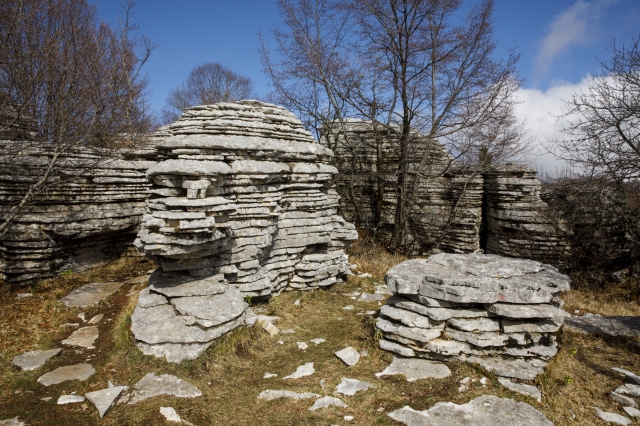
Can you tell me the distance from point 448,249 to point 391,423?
37.9 feet

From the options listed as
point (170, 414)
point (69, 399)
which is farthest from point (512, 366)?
point (69, 399)

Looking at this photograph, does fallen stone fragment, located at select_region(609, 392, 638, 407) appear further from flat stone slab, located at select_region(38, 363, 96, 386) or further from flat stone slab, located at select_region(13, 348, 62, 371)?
flat stone slab, located at select_region(13, 348, 62, 371)

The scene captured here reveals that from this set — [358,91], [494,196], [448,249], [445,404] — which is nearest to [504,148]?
[494,196]

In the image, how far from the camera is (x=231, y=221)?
7.69 meters

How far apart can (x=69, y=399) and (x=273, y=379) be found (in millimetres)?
2502

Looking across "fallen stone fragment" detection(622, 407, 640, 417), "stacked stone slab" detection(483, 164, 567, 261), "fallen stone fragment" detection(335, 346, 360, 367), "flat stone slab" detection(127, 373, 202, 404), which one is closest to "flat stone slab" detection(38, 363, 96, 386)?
"flat stone slab" detection(127, 373, 202, 404)

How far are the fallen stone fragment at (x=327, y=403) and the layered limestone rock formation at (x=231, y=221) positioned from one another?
195 centimetres

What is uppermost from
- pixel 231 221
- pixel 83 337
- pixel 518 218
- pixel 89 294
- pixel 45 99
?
pixel 45 99

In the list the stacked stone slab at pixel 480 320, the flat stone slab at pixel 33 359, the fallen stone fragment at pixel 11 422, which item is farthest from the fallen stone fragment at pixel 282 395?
the flat stone slab at pixel 33 359

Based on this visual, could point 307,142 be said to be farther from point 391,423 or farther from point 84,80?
point 391,423

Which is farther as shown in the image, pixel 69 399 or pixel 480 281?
pixel 480 281

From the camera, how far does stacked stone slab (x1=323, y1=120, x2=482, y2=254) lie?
48.8ft

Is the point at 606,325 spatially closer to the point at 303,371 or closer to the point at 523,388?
the point at 523,388

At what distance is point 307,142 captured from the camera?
30.2 ft
